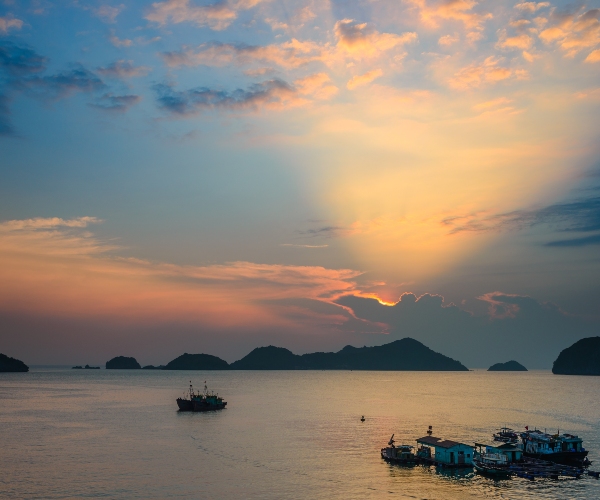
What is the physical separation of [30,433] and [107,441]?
24.0 meters

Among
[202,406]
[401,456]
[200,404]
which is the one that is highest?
[200,404]

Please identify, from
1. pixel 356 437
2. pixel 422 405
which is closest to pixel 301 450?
pixel 356 437

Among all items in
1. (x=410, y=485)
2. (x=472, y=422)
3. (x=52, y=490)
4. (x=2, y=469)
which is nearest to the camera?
(x=52, y=490)

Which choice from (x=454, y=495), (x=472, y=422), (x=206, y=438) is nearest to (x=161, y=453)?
(x=206, y=438)

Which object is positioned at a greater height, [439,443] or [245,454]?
[439,443]

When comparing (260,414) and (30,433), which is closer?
(30,433)

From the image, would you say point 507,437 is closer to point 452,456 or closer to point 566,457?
point 566,457

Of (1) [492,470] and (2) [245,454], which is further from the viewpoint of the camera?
(2) [245,454]

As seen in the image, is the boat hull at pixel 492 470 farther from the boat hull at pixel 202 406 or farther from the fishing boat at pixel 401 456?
the boat hull at pixel 202 406

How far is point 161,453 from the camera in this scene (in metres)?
95.4

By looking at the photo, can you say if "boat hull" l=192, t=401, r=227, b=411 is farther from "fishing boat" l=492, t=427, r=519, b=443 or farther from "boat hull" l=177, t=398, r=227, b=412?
"fishing boat" l=492, t=427, r=519, b=443

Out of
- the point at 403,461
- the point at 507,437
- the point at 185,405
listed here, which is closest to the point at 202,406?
the point at 185,405

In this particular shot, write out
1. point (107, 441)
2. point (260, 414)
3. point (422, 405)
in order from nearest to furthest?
point (107, 441) < point (260, 414) < point (422, 405)

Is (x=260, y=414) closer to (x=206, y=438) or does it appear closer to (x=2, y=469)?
(x=206, y=438)
